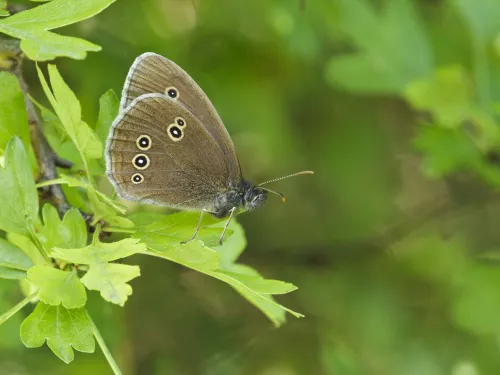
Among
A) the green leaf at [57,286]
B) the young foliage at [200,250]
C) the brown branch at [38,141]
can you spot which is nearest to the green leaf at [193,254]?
the young foliage at [200,250]

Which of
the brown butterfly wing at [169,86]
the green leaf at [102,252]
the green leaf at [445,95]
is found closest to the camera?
the green leaf at [102,252]

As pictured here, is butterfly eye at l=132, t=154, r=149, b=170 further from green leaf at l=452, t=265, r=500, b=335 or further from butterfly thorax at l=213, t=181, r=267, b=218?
green leaf at l=452, t=265, r=500, b=335

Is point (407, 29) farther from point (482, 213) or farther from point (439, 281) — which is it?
point (439, 281)

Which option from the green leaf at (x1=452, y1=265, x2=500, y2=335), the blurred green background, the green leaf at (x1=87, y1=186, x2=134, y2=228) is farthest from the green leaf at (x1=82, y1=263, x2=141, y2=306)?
the green leaf at (x1=452, y1=265, x2=500, y2=335)

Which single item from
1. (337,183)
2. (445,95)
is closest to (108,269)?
(445,95)

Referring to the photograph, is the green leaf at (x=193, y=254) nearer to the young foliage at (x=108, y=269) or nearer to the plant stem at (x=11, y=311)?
the young foliage at (x=108, y=269)

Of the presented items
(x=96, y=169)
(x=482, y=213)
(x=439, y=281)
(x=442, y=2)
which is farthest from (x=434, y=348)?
(x=96, y=169)

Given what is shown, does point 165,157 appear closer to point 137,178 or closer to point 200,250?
point 137,178
